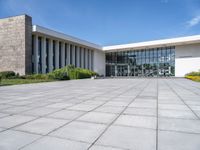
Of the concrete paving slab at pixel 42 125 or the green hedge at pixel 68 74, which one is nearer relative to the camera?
the concrete paving slab at pixel 42 125

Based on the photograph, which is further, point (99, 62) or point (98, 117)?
point (99, 62)

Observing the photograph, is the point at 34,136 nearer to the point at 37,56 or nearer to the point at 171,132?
the point at 171,132

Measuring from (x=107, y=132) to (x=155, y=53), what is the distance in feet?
121

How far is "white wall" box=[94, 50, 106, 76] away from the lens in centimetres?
4074

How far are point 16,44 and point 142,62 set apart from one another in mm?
26772

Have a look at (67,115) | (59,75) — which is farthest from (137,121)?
(59,75)

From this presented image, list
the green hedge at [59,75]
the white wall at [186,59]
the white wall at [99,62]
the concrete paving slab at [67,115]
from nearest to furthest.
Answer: the concrete paving slab at [67,115]
the green hedge at [59,75]
the white wall at [186,59]
the white wall at [99,62]

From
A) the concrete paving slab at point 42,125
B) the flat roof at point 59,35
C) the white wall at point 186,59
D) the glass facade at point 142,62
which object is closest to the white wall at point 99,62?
the glass facade at point 142,62

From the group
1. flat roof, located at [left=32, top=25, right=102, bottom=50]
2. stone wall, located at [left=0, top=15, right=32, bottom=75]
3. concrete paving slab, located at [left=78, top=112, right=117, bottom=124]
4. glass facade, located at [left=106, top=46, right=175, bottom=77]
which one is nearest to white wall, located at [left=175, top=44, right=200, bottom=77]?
glass facade, located at [left=106, top=46, right=175, bottom=77]

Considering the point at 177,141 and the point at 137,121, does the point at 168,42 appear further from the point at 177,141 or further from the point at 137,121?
the point at 177,141

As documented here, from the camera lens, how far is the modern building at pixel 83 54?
24.4 metres

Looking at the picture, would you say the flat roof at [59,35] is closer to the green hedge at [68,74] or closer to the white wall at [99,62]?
the white wall at [99,62]

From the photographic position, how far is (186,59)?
110ft

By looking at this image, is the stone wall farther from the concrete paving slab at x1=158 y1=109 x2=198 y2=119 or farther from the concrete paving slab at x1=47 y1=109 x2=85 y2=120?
the concrete paving slab at x1=158 y1=109 x2=198 y2=119
